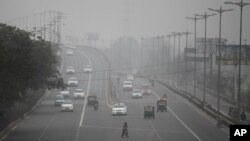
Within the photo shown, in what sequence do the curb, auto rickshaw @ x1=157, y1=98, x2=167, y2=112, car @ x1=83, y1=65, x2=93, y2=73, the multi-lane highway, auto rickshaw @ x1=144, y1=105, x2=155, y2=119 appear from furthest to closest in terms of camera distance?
1. car @ x1=83, y1=65, x2=93, y2=73
2. auto rickshaw @ x1=157, y1=98, x2=167, y2=112
3. auto rickshaw @ x1=144, y1=105, x2=155, y2=119
4. the curb
5. the multi-lane highway

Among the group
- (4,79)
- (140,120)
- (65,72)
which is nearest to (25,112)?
(140,120)

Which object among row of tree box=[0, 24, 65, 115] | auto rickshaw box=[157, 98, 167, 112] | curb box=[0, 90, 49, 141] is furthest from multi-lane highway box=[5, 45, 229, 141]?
row of tree box=[0, 24, 65, 115]

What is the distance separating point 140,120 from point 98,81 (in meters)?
62.2

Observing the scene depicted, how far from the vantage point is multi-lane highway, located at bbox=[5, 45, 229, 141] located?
57875 mm

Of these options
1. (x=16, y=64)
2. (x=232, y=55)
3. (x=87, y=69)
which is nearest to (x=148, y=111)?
(x=16, y=64)

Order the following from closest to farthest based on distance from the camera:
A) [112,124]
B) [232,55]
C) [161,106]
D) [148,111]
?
[112,124] → [148,111] → [161,106] → [232,55]

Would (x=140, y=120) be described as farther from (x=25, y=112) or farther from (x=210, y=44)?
(x=210, y=44)

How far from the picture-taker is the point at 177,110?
84.6 m

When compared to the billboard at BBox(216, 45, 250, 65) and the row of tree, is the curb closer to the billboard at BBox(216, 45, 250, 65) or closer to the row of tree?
the row of tree

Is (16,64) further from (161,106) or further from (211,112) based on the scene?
(161,106)

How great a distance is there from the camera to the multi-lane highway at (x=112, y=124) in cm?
5788

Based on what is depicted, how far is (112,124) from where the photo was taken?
223 feet

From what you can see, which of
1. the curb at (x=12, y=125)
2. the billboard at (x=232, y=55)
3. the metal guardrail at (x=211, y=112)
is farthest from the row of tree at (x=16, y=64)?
the billboard at (x=232, y=55)

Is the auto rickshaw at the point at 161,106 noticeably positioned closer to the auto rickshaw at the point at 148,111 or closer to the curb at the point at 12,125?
the auto rickshaw at the point at 148,111
